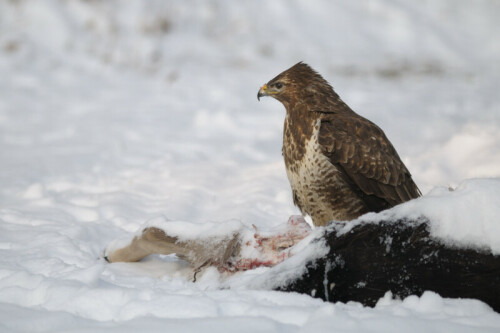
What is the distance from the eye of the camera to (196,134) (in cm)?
870

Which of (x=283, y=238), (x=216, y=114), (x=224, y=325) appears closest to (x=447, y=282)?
(x=224, y=325)

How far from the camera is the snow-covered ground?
2291 mm

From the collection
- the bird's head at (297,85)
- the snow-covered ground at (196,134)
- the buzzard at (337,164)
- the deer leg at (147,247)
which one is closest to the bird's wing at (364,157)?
the buzzard at (337,164)

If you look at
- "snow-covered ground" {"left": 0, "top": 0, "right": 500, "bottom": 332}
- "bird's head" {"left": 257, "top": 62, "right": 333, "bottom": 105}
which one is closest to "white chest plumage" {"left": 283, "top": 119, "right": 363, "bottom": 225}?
"bird's head" {"left": 257, "top": 62, "right": 333, "bottom": 105}

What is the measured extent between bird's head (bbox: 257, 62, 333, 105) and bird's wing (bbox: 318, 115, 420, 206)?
1.13 feet

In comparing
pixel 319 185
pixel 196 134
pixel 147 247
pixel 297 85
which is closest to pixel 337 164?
pixel 319 185

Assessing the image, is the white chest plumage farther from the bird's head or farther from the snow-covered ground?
the snow-covered ground

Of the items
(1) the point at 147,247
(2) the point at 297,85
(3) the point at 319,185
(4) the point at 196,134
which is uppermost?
(4) the point at 196,134

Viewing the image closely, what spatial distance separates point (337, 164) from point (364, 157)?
200 millimetres

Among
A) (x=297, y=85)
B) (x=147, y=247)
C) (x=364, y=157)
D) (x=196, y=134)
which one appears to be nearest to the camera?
(x=147, y=247)

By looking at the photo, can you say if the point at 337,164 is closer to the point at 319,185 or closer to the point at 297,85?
the point at 319,185

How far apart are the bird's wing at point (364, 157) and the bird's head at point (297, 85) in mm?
344

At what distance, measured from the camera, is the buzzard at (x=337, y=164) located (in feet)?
12.3

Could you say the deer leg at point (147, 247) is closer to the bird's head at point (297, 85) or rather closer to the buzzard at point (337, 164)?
A: the buzzard at point (337, 164)
